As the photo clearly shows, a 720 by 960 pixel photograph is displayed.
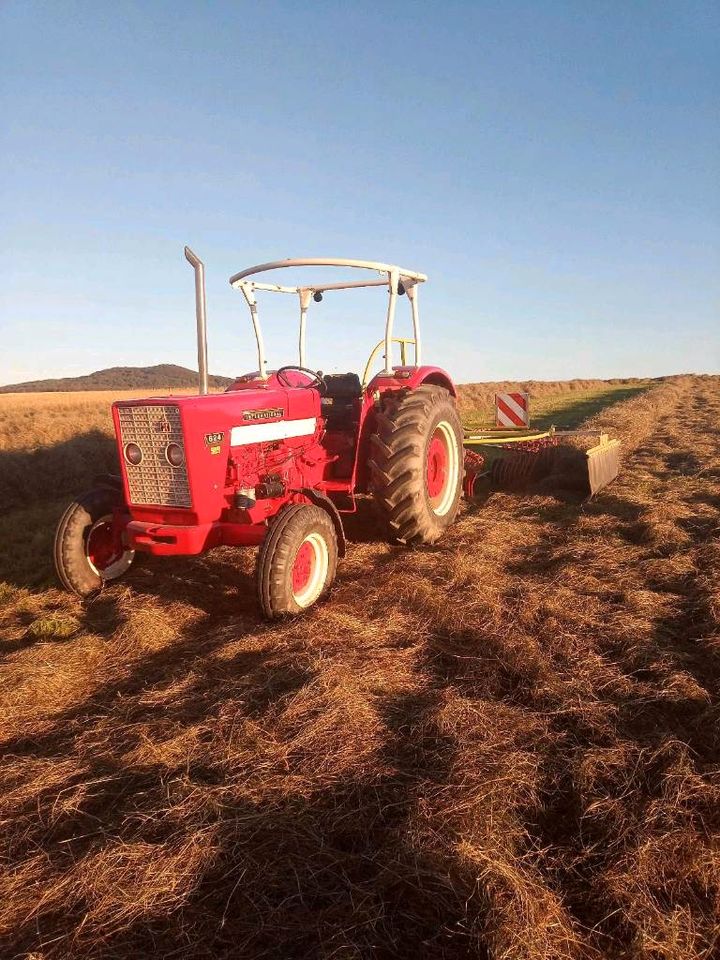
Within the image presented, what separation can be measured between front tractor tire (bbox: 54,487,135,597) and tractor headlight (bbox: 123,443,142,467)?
1.68ft

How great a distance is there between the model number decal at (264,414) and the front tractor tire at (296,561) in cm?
80

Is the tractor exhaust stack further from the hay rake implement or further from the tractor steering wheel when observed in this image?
the hay rake implement

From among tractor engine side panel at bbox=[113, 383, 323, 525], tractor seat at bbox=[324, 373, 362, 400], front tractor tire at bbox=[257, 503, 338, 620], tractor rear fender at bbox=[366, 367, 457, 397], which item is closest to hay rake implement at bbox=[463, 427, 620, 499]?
tractor rear fender at bbox=[366, 367, 457, 397]

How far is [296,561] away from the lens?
419 centimetres

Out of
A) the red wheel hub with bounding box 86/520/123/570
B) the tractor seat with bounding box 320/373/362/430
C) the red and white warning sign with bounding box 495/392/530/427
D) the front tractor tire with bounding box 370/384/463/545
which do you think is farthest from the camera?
the red and white warning sign with bounding box 495/392/530/427

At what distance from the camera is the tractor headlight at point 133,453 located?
4.35 m

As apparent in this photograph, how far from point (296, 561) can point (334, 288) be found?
3183 millimetres

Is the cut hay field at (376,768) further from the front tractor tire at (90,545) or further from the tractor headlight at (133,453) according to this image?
the tractor headlight at (133,453)

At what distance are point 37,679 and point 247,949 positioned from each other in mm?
2129

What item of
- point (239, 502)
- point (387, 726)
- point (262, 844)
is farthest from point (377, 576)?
point (262, 844)

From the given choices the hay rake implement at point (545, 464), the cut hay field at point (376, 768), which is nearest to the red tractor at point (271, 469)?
the cut hay field at point (376, 768)

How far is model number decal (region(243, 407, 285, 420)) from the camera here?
4.51 m

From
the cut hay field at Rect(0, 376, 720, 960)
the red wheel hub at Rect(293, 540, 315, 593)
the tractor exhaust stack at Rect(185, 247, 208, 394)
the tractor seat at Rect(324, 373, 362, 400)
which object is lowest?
the cut hay field at Rect(0, 376, 720, 960)

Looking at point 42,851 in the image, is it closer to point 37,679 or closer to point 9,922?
point 9,922
